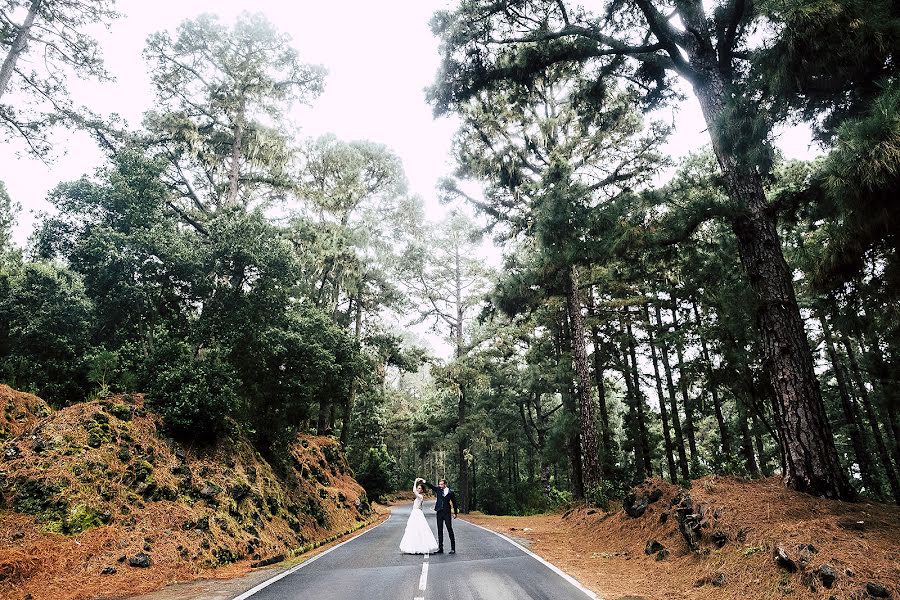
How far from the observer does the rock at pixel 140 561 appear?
7.48 m

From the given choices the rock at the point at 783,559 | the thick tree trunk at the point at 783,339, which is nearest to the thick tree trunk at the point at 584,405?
the thick tree trunk at the point at 783,339

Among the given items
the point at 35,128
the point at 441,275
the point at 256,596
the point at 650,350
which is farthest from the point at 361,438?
the point at 256,596

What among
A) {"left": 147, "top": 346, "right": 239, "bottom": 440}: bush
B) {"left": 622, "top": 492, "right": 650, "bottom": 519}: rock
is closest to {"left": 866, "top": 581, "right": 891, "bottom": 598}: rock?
{"left": 622, "top": 492, "right": 650, "bottom": 519}: rock

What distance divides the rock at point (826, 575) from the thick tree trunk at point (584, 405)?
33.4 feet

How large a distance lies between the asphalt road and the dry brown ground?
728 mm

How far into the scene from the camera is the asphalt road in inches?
242

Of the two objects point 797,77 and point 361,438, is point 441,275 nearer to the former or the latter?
point 361,438

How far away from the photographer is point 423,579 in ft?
23.5

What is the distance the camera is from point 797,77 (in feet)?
19.2

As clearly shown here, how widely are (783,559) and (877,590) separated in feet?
3.58

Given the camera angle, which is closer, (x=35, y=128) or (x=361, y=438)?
(x=35, y=128)

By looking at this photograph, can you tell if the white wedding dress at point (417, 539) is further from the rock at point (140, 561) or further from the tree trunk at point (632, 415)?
the tree trunk at point (632, 415)

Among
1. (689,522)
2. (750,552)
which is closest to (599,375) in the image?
(689,522)

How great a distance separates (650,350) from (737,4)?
1802 centimetres
